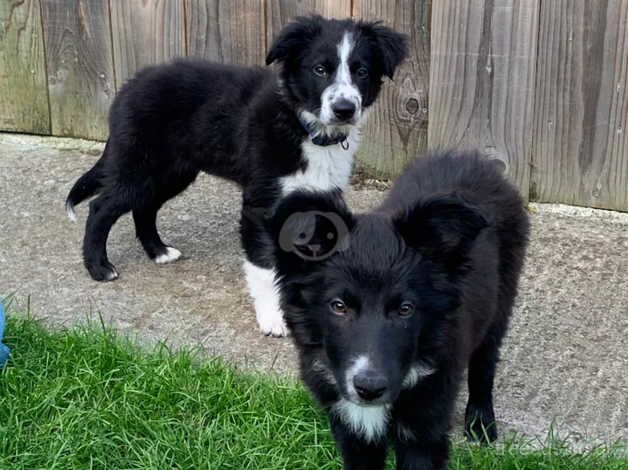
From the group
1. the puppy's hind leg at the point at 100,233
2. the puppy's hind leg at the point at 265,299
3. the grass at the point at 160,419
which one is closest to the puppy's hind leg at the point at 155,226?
the puppy's hind leg at the point at 100,233

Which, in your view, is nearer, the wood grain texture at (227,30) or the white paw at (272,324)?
the white paw at (272,324)

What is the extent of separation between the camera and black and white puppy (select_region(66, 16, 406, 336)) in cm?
483

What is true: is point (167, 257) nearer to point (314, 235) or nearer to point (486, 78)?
point (486, 78)

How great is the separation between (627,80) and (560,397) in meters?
2.02

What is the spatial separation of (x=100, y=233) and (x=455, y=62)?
6.93ft

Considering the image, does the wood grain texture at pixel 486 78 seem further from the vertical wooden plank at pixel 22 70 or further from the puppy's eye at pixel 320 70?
the vertical wooden plank at pixel 22 70

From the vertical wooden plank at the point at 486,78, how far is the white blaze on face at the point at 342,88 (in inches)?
37.8

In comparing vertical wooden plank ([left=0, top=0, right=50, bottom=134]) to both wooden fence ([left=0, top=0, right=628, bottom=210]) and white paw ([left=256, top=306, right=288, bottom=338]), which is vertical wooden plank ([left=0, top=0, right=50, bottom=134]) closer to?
wooden fence ([left=0, top=0, right=628, bottom=210])

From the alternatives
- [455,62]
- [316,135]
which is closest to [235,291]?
[316,135]

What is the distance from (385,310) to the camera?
291 cm

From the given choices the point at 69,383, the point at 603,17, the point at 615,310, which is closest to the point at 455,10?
the point at 603,17

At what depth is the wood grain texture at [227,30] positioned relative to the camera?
19.9 feet

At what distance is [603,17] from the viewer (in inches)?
209

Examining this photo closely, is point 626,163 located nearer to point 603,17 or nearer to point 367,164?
point 603,17
